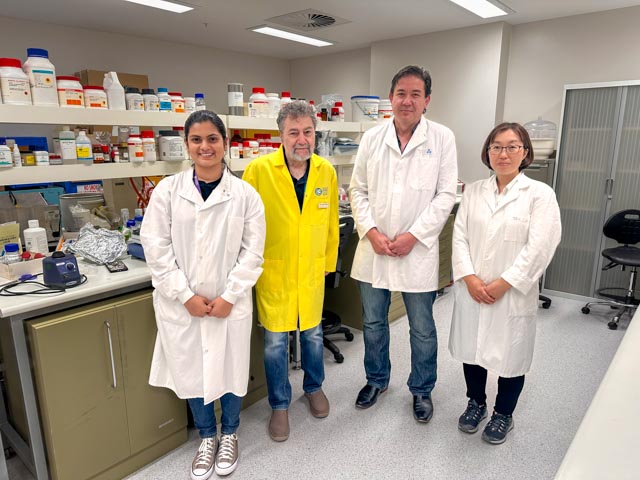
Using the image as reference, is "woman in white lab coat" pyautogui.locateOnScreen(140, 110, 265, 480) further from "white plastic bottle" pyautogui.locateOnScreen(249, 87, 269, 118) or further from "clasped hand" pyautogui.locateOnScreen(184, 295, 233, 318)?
"white plastic bottle" pyautogui.locateOnScreen(249, 87, 269, 118)

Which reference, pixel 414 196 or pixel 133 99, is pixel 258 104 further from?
pixel 414 196

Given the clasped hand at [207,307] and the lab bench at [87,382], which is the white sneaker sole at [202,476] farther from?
the clasped hand at [207,307]

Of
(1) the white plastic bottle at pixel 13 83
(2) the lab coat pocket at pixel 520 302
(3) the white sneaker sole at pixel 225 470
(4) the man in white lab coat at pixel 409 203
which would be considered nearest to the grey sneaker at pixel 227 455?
(3) the white sneaker sole at pixel 225 470

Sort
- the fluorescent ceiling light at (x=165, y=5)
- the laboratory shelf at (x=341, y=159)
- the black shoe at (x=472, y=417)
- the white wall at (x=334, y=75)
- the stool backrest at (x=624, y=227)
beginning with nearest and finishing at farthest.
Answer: the black shoe at (x=472, y=417), the laboratory shelf at (x=341, y=159), the stool backrest at (x=624, y=227), the fluorescent ceiling light at (x=165, y=5), the white wall at (x=334, y=75)

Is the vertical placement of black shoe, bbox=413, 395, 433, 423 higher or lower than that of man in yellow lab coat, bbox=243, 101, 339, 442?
lower

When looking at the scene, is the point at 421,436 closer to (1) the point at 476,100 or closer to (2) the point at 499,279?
(2) the point at 499,279

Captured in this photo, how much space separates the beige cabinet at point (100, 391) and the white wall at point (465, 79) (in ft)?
13.0

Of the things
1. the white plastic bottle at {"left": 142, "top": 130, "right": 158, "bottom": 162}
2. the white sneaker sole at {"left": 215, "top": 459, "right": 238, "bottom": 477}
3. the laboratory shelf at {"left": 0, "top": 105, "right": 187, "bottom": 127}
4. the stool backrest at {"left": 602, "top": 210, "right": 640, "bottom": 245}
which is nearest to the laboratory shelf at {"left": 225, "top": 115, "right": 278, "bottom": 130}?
the laboratory shelf at {"left": 0, "top": 105, "right": 187, "bottom": 127}

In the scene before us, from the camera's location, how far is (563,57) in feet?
14.1

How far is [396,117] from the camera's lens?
2021 millimetres

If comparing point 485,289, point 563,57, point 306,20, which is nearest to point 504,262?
point 485,289

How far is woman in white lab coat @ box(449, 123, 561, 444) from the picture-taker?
1.77m

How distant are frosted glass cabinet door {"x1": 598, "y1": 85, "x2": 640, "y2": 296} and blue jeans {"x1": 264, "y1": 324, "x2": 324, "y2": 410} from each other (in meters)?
3.09

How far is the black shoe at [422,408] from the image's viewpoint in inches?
85.7
